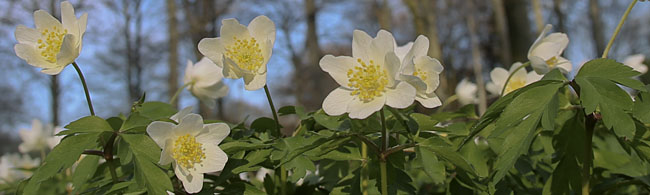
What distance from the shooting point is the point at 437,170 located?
91cm

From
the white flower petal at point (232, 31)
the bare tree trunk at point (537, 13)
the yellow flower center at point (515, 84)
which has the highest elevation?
the white flower petal at point (232, 31)

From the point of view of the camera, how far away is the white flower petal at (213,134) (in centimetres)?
100

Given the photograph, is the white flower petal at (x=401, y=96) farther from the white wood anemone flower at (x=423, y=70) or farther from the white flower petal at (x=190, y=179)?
the white flower petal at (x=190, y=179)

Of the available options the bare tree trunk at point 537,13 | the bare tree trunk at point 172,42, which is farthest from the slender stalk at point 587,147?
the bare tree trunk at point 537,13

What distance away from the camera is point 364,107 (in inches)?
34.9

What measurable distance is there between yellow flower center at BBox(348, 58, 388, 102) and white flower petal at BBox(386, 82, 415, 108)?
0.03 metres

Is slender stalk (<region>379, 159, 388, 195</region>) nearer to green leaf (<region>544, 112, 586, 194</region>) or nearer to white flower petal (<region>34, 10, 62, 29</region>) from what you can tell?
green leaf (<region>544, 112, 586, 194</region>)

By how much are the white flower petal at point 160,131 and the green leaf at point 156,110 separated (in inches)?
8.2

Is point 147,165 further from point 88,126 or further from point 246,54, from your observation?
point 246,54

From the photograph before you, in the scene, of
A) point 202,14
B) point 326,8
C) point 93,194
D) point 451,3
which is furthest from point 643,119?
point 451,3

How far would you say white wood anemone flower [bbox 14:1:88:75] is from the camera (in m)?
1.07

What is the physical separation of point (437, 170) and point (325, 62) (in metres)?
0.28

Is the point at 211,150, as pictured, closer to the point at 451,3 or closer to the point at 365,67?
the point at 365,67

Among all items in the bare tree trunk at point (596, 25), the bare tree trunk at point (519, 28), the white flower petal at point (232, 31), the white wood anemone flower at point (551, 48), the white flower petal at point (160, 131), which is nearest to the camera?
the white flower petal at point (160, 131)
